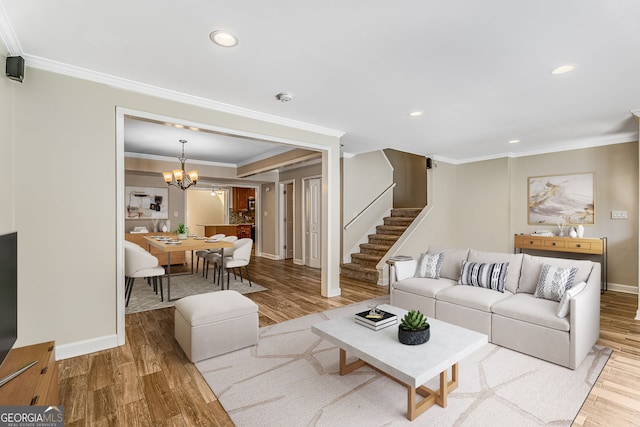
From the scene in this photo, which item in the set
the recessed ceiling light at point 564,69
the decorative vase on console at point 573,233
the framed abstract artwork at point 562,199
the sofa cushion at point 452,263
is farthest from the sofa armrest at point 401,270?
the framed abstract artwork at point 562,199

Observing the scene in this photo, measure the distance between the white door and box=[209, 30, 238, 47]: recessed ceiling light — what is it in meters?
4.96

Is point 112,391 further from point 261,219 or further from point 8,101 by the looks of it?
point 261,219

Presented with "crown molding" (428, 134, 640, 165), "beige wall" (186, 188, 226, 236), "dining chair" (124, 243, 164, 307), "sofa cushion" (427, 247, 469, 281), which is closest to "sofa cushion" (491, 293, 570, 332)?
"sofa cushion" (427, 247, 469, 281)

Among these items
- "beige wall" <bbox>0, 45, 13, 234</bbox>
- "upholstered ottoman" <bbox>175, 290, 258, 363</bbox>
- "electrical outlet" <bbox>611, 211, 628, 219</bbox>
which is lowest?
"upholstered ottoman" <bbox>175, 290, 258, 363</bbox>

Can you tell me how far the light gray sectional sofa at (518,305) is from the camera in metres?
2.56

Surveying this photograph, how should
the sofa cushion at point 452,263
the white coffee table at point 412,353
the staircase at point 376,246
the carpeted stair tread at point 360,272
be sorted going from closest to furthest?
the white coffee table at point 412,353, the sofa cushion at point 452,263, the carpeted stair tread at point 360,272, the staircase at point 376,246

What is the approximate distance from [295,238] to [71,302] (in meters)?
5.36

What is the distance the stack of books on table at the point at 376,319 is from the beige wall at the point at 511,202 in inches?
134

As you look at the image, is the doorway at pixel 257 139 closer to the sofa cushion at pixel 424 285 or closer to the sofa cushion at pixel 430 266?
the sofa cushion at pixel 424 285

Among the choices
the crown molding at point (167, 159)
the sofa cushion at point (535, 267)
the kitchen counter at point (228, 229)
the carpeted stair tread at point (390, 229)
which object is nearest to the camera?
the sofa cushion at point (535, 267)

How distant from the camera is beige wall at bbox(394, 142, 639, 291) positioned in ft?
16.3

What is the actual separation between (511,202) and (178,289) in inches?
251

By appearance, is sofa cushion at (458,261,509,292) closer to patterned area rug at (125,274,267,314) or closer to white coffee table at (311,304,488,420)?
white coffee table at (311,304,488,420)

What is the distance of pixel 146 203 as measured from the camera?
7137 millimetres
